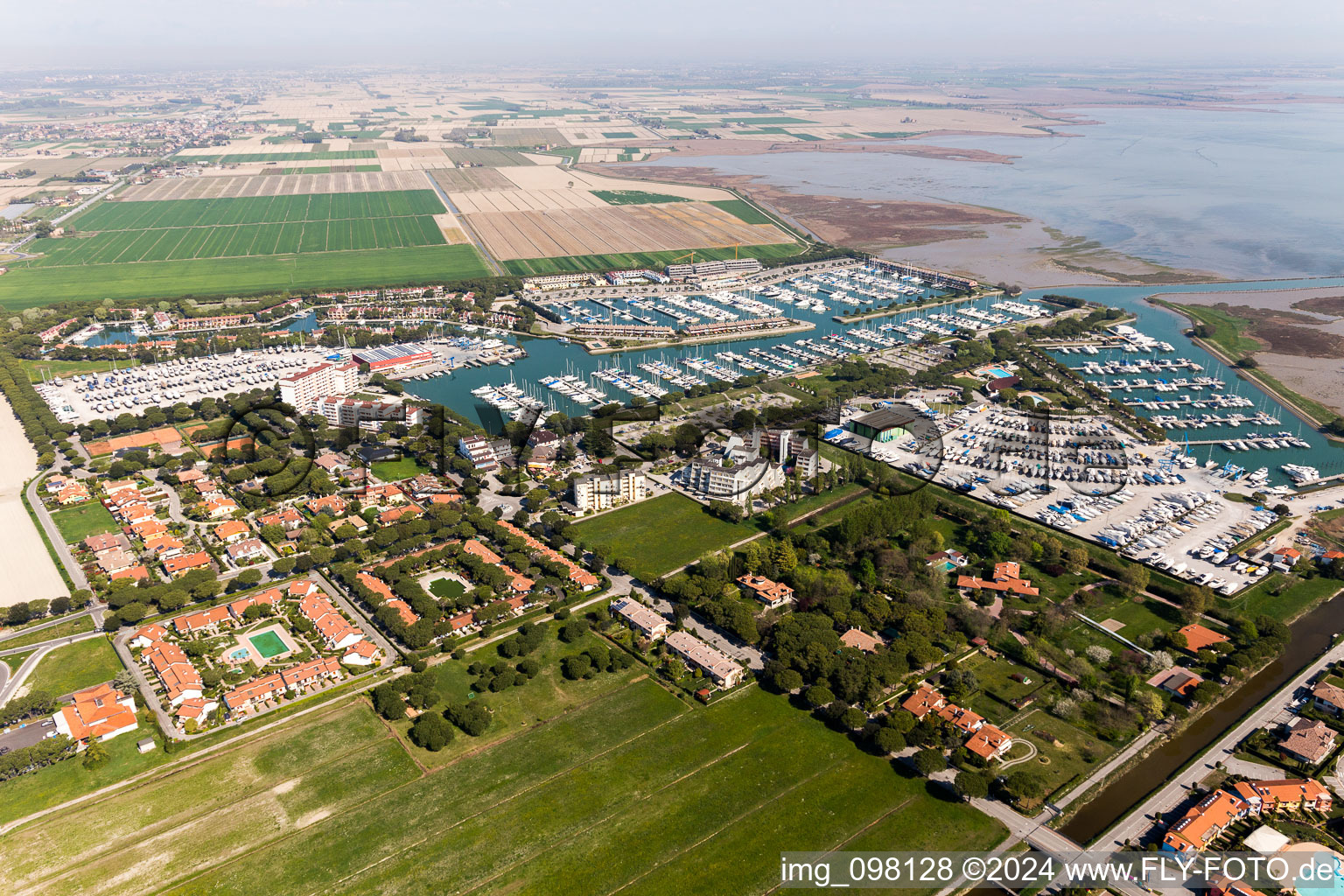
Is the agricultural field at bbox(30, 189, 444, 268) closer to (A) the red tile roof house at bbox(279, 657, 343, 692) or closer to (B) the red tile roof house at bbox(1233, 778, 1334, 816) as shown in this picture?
(A) the red tile roof house at bbox(279, 657, 343, 692)

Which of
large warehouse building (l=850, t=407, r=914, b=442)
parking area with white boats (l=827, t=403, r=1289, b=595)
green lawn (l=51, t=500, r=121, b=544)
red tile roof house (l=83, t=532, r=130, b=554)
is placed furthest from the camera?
large warehouse building (l=850, t=407, r=914, b=442)

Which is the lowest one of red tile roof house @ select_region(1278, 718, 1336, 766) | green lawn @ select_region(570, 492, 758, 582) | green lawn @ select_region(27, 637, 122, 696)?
green lawn @ select_region(27, 637, 122, 696)

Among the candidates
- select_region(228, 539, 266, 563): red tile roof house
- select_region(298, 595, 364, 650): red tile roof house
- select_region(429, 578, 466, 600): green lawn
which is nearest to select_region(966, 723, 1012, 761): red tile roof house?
select_region(429, 578, 466, 600): green lawn

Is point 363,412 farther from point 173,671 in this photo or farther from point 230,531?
point 173,671

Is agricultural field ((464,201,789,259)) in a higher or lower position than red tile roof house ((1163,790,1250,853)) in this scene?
higher

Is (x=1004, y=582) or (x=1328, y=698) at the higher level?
(x=1328, y=698)

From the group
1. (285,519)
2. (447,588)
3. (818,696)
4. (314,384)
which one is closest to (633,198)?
(314,384)
